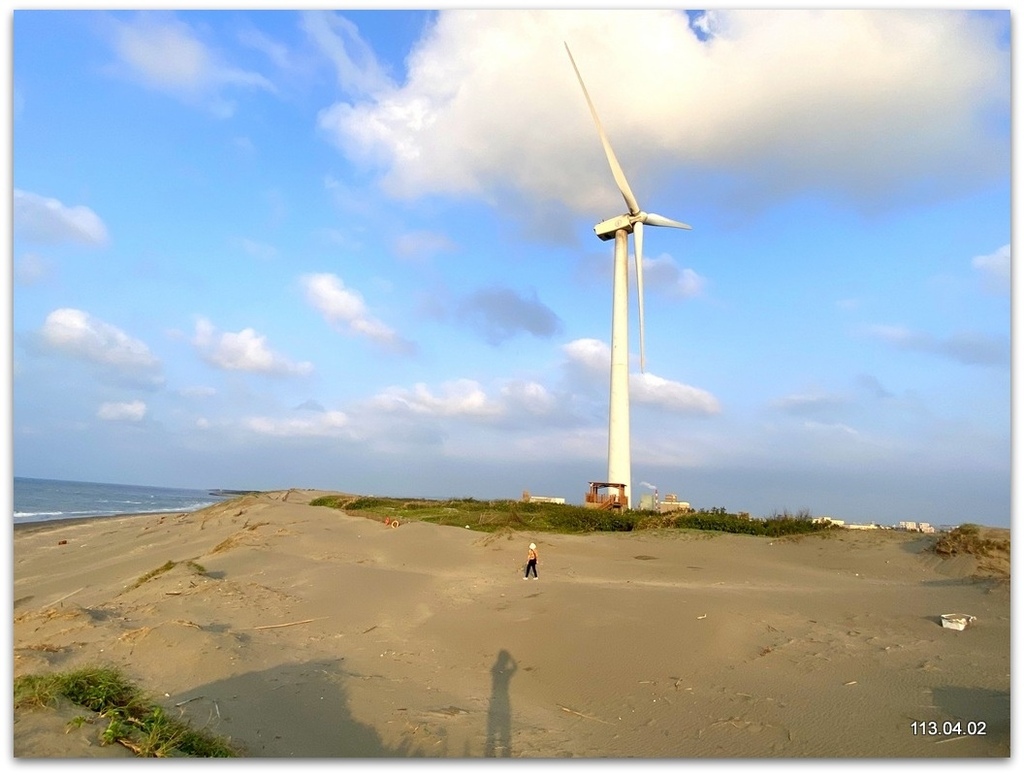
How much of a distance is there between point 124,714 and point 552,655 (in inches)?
299

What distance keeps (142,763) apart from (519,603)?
11.6 metres

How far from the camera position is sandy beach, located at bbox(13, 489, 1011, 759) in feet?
27.2

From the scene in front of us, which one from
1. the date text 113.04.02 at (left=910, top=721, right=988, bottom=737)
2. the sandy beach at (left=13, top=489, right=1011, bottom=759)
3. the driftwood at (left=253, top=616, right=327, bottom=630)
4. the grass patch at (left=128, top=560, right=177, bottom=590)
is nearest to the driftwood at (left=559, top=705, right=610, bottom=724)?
the sandy beach at (left=13, top=489, right=1011, bottom=759)

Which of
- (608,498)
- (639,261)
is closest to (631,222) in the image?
(639,261)

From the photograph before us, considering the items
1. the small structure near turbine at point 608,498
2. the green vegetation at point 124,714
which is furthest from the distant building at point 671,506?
the green vegetation at point 124,714

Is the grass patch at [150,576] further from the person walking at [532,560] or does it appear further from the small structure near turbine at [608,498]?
the small structure near turbine at [608,498]

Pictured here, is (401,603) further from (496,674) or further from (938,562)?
(938,562)

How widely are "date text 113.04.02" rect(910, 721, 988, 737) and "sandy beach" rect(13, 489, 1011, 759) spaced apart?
0.04 meters

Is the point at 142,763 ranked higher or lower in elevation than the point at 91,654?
higher

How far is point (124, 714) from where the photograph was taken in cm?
744

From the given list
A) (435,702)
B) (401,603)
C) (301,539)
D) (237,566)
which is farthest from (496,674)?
(301,539)

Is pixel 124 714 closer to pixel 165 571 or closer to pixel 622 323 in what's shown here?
pixel 165 571

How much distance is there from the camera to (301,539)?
92.1 ft

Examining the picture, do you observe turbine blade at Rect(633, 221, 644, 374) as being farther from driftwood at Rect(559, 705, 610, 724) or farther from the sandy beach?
driftwood at Rect(559, 705, 610, 724)
